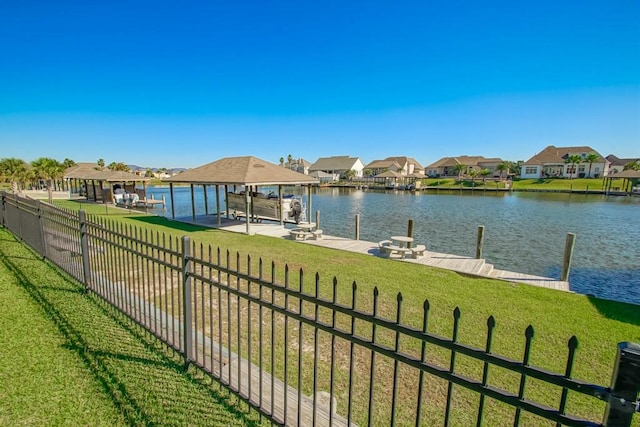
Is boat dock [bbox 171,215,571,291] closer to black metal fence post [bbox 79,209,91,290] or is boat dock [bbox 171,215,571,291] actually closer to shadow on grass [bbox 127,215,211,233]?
shadow on grass [bbox 127,215,211,233]

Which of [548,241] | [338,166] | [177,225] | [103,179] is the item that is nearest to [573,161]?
[338,166]

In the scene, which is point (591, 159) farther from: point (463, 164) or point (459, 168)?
point (463, 164)

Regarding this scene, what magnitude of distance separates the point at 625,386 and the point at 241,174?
52.6ft

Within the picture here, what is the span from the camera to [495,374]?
421 cm

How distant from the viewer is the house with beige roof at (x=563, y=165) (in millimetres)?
74625

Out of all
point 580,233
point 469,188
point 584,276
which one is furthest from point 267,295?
point 469,188

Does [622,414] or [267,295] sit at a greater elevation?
[622,414]

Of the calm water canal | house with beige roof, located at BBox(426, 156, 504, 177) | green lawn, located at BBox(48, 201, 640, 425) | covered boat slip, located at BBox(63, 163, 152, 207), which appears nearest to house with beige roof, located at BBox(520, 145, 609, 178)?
house with beige roof, located at BBox(426, 156, 504, 177)

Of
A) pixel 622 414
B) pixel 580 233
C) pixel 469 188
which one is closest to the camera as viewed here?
pixel 622 414

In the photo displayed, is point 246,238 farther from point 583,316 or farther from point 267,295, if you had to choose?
point 583,316

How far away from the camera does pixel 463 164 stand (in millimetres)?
96312

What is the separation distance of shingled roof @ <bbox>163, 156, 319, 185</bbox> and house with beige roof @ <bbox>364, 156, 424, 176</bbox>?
89463mm

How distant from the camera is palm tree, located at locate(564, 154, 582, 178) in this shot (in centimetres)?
7444

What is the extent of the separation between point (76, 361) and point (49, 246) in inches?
197
